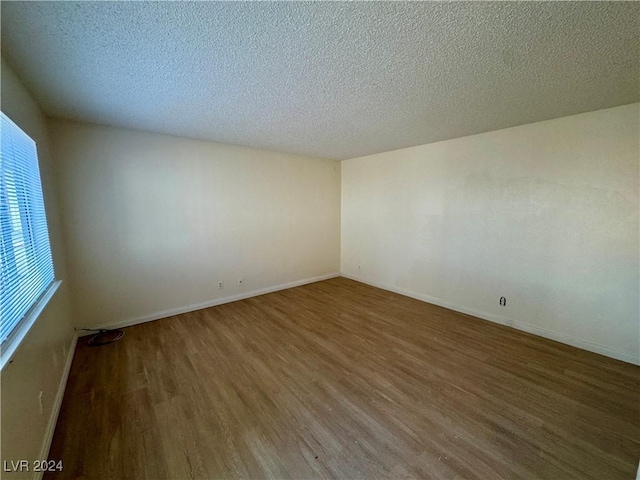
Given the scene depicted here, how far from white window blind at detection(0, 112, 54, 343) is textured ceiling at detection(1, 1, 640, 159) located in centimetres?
56

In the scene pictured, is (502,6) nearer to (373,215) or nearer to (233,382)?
(233,382)

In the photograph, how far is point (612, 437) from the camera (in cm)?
170

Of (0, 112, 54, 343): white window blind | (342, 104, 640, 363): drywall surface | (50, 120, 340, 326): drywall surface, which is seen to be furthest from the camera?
(50, 120, 340, 326): drywall surface

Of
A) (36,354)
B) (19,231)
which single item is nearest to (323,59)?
(19,231)

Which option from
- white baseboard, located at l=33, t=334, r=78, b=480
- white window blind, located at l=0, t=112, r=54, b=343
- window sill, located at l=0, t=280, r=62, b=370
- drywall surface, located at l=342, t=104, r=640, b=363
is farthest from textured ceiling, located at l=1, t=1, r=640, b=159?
white baseboard, located at l=33, t=334, r=78, b=480

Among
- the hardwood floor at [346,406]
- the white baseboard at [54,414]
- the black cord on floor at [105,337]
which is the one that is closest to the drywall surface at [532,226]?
the hardwood floor at [346,406]

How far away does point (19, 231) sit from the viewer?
1.62m

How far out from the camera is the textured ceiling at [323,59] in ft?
4.15

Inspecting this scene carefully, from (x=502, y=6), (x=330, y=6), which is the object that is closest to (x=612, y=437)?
(x=502, y=6)

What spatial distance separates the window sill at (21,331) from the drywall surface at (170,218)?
1.19 m

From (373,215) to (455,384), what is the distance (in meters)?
3.21

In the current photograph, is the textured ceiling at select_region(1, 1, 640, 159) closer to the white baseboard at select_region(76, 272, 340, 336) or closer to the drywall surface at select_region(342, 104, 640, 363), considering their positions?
the drywall surface at select_region(342, 104, 640, 363)

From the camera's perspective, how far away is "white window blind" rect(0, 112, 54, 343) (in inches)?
54.4

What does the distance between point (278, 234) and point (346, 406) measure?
3.18 m
